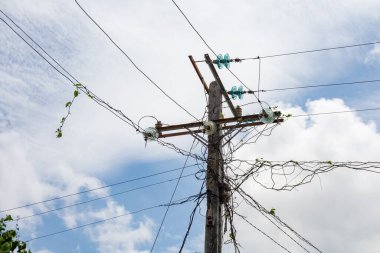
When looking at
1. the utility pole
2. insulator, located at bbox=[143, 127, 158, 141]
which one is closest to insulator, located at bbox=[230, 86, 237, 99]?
the utility pole

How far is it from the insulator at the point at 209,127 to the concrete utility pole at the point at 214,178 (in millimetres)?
129

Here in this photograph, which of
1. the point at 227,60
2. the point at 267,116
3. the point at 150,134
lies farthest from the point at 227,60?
the point at 150,134

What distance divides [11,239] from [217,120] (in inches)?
194

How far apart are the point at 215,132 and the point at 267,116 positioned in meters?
1.11

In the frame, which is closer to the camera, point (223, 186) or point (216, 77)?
point (223, 186)

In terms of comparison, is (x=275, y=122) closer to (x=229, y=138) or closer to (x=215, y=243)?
(x=229, y=138)

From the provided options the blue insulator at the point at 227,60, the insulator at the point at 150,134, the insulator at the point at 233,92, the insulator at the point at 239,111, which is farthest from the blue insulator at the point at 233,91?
the insulator at the point at 150,134

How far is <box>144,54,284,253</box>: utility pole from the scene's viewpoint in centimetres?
861

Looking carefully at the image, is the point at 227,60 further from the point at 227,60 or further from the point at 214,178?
the point at 214,178

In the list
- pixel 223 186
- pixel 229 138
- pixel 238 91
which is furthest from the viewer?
pixel 238 91

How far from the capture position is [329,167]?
9305 mm

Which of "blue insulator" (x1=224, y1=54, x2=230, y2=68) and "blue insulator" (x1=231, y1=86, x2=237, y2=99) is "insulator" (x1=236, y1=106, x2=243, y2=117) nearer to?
"blue insulator" (x1=231, y1=86, x2=237, y2=99)

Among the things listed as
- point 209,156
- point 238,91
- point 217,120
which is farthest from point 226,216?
point 238,91

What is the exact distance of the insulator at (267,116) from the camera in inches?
376
